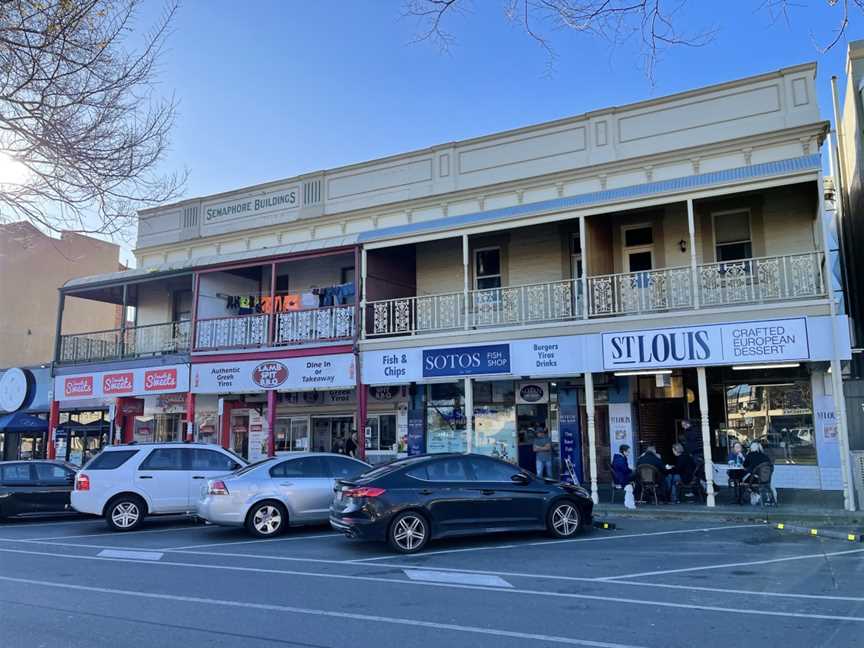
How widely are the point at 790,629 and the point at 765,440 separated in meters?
10.5

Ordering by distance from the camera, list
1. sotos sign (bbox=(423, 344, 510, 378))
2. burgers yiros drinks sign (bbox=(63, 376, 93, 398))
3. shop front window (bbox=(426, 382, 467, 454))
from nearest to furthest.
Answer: sotos sign (bbox=(423, 344, 510, 378)) → shop front window (bbox=(426, 382, 467, 454)) → burgers yiros drinks sign (bbox=(63, 376, 93, 398))

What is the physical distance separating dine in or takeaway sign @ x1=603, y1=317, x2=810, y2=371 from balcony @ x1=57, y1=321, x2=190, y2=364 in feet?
41.9

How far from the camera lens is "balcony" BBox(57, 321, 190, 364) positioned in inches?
834

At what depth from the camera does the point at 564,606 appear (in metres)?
6.99

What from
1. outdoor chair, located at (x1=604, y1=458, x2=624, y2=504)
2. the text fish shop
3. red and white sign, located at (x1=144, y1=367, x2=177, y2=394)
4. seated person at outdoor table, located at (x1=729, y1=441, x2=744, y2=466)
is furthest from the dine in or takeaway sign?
red and white sign, located at (x1=144, y1=367, x2=177, y2=394)

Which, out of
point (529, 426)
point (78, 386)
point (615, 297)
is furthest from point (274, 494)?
point (78, 386)

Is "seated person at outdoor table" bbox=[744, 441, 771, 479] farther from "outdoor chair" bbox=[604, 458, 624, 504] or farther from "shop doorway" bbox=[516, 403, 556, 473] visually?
"shop doorway" bbox=[516, 403, 556, 473]

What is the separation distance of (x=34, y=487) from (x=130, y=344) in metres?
7.95

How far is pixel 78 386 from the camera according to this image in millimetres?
21391

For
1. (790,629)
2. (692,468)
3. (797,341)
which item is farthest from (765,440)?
(790,629)

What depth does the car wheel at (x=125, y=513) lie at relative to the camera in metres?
13.2

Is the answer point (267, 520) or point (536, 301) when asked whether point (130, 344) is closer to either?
point (267, 520)

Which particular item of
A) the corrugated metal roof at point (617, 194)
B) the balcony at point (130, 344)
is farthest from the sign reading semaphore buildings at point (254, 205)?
the corrugated metal roof at point (617, 194)

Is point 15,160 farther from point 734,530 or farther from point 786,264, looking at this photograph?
point 786,264
